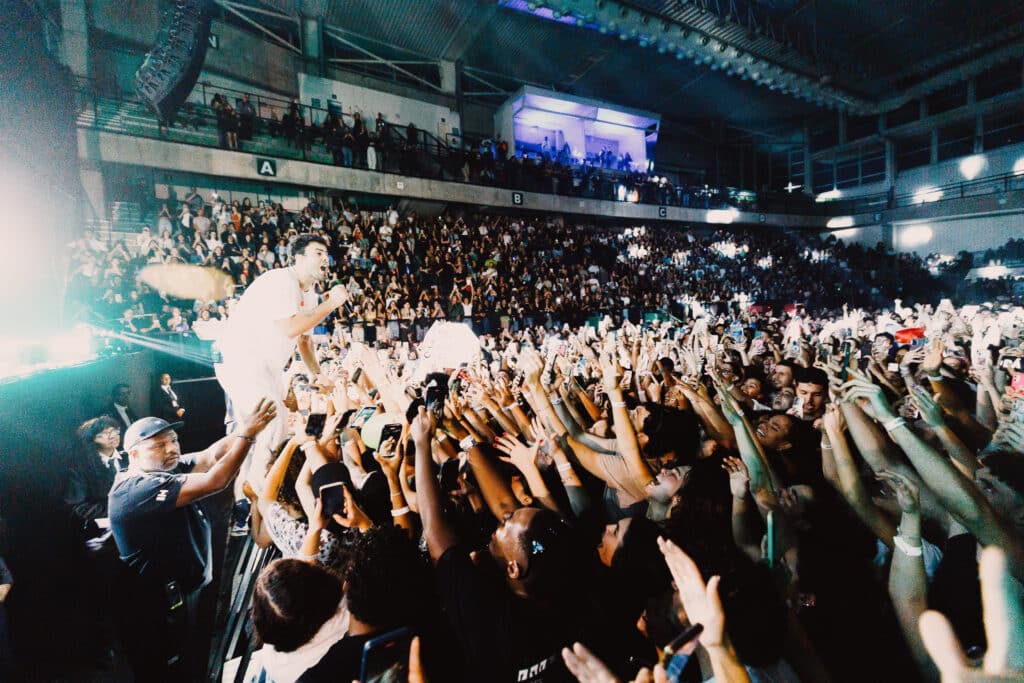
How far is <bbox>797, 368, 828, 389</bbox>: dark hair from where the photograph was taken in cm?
325

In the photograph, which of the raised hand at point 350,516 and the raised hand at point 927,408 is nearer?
the raised hand at point 927,408

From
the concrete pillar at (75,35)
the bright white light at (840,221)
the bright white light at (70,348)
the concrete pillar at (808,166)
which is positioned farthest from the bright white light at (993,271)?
the concrete pillar at (75,35)

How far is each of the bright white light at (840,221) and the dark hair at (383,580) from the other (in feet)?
104

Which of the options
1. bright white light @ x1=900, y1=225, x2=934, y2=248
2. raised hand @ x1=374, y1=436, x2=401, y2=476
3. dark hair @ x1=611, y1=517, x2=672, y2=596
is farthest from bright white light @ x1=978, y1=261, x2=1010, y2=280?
raised hand @ x1=374, y1=436, x2=401, y2=476

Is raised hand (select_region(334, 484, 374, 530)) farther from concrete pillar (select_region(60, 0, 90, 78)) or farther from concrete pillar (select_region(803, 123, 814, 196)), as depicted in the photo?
concrete pillar (select_region(803, 123, 814, 196))

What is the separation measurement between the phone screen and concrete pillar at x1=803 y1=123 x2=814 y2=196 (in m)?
33.7

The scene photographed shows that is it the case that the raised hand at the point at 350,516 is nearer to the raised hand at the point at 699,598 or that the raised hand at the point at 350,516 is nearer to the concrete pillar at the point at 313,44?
the raised hand at the point at 699,598

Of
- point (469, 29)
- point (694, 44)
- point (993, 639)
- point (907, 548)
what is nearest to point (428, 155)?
point (469, 29)

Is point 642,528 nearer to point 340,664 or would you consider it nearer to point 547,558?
point 547,558

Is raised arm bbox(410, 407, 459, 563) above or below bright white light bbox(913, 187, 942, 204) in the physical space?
below

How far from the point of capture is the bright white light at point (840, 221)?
25.5 m

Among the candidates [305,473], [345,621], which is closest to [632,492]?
[345,621]

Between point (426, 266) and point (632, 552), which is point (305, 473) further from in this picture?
point (426, 266)

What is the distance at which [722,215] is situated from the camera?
22.2 m
